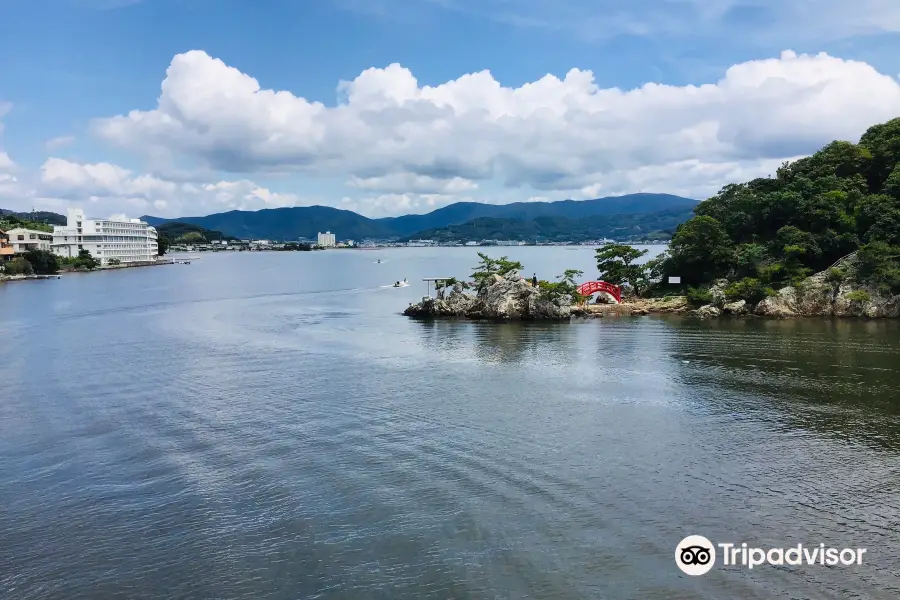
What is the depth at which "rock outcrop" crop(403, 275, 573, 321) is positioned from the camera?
170ft

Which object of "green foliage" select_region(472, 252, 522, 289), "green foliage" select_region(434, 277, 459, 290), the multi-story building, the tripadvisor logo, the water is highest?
the multi-story building

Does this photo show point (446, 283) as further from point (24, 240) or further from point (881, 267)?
point (24, 240)

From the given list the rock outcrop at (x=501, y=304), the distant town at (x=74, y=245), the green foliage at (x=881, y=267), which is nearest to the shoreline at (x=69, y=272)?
the distant town at (x=74, y=245)

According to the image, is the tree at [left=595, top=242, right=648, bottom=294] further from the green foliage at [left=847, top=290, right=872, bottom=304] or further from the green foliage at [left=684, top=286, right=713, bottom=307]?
the green foliage at [left=847, top=290, right=872, bottom=304]

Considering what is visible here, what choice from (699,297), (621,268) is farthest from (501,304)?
(699,297)

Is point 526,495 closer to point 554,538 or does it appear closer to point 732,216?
point 554,538

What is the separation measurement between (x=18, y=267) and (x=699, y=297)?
352ft

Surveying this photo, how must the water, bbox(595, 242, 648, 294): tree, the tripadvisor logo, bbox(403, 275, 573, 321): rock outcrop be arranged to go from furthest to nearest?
bbox(595, 242, 648, 294): tree → bbox(403, 275, 573, 321): rock outcrop → the tripadvisor logo → the water

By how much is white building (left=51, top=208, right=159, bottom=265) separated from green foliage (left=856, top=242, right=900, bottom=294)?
13748 centimetres

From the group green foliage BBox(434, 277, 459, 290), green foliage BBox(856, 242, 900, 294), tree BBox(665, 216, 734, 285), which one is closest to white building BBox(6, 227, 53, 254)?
green foliage BBox(434, 277, 459, 290)

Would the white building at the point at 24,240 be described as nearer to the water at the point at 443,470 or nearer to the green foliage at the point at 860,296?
the water at the point at 443,470

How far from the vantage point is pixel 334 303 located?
6550 cm

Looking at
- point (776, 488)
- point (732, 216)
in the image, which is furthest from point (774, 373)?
point (732, 216)

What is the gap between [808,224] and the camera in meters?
53.3
